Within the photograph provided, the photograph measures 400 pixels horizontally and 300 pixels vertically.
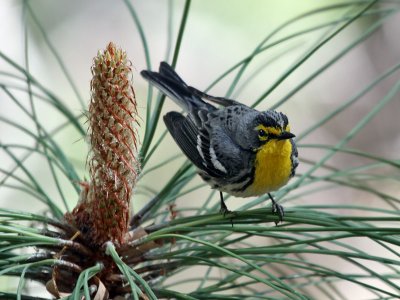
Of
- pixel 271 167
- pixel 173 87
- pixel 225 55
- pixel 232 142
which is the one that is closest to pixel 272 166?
pixel 271 167

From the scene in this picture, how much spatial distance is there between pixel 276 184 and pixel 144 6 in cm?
280

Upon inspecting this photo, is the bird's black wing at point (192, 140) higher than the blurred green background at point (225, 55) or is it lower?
lower

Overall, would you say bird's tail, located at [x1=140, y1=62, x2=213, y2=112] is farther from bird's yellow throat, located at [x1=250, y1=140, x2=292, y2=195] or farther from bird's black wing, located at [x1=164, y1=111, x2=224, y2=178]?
bird's yellow throat, located at [x1=250, y1=140, x2=292, y2=195]

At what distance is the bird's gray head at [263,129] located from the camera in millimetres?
1836

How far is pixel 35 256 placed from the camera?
4.51 ft

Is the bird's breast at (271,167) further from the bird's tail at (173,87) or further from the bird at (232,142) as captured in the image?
the bird's tail at (173,87)

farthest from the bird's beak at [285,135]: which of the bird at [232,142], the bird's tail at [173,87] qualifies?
the bird's tail at [173,87]

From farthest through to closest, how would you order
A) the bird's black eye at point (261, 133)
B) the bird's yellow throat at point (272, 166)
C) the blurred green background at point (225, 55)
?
1. the blurred green background at point (225, 55)
2. the bird's black eye at point (261, 133)
3. the bird's yellow throat at point (272, 166)

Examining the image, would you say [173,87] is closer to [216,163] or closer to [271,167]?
[216,163]

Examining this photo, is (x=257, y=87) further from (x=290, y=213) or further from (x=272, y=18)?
(x=290, y=213)

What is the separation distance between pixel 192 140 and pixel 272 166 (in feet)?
1.02

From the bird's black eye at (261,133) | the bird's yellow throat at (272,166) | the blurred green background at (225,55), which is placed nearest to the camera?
the bird's yellow throat at (272,166)

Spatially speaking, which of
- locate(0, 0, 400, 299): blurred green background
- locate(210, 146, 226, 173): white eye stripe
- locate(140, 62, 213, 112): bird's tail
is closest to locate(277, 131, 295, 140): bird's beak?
locate(210, 146, 226, 173): white eye stripe

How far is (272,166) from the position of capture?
71.4 inches
